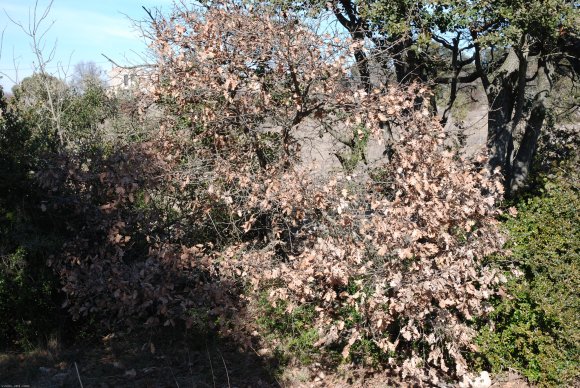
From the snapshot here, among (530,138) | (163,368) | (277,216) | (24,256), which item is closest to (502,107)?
(530,138)

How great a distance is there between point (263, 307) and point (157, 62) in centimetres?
317

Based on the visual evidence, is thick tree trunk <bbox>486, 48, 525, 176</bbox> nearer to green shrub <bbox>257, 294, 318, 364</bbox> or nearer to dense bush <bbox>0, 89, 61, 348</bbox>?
green shrub <bbox>257, 294, 318, 364</bbox>

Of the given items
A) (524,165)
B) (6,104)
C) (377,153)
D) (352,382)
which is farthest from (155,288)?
(524,165)

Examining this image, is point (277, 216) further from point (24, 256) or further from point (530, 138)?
point (530, 138)

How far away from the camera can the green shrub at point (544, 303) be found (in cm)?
432

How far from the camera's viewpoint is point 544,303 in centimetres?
441

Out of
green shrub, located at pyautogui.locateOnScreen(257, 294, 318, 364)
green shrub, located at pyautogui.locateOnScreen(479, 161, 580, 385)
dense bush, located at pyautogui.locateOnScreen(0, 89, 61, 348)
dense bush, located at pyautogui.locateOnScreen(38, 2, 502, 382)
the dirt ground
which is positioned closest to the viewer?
green shrub, located at pyautogui.locateOnScreen(479, 161, 580, 385)

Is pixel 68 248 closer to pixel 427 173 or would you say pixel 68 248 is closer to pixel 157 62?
pixel 157 62

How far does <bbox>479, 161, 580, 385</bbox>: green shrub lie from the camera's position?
4.32 meters

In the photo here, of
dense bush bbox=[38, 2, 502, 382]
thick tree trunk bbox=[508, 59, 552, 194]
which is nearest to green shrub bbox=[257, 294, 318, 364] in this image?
dense bush bbox=[38, 2, 502, 382]

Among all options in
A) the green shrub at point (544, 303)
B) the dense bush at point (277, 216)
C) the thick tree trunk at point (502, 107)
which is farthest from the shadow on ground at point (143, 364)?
the thick tree trunk at point (502, 107)

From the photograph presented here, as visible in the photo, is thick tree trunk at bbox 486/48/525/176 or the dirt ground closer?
the dirt ground

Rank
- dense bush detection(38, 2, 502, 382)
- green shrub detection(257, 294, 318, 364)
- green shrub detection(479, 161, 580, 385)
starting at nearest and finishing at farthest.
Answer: green shrub detection(479, 161, 580, 385)
dense bush detection(38, 2, 502, 382)
green shrub detection(257, 294, 318, 364)

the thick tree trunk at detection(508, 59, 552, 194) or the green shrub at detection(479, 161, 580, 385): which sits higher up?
the thick tree trunk at detection(508, 59, 552, 194)
